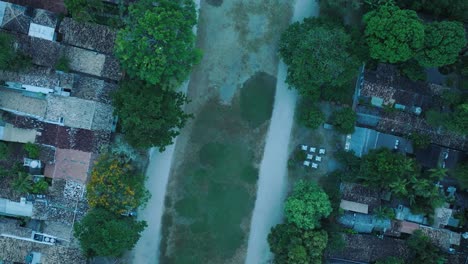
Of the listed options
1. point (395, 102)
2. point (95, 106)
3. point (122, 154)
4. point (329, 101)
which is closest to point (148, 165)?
point (122, 154)

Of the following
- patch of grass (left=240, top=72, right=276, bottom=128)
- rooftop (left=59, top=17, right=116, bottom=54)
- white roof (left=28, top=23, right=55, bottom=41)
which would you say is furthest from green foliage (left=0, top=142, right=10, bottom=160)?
patch of grass (left=240, top=72, right=276, bottom=128)

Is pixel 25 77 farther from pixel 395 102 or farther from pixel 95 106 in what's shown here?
pixel 395 102

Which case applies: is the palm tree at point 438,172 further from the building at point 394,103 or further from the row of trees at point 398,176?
the building at point 394,103

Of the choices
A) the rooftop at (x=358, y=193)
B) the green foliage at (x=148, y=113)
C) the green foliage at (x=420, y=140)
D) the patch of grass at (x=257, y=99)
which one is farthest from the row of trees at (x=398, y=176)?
the green foliage at (x=148, y=113)

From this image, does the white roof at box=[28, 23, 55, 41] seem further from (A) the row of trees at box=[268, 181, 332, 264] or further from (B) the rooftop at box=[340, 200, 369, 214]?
(B) the rooftop at box=[340, 200, 369, 214]

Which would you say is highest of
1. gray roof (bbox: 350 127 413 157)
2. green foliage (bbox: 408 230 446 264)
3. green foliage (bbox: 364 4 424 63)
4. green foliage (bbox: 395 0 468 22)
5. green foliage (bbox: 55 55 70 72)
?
green foliage (bbox: 395 0 468 22)
